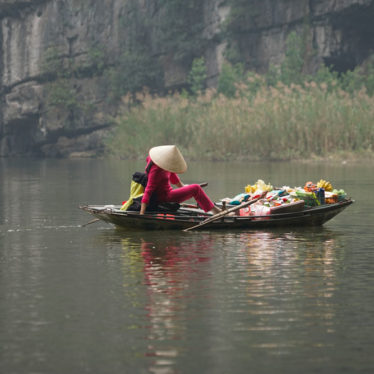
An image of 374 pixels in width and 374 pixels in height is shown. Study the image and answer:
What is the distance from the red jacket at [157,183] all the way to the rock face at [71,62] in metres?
44.8

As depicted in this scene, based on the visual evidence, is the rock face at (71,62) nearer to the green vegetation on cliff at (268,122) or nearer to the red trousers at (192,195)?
the green vegetation on cliff at (268,122)

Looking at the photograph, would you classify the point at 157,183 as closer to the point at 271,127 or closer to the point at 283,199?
the point at 283,199

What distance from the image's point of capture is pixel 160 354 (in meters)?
7.68

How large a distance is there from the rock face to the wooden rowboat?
145ft

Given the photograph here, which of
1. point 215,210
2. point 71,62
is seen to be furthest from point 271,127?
point 215,210

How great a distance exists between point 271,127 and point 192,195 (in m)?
28.3

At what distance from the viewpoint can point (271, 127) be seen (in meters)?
44.0

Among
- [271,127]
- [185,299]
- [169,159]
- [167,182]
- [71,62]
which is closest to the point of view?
[185,299]

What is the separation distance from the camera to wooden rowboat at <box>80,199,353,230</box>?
632 inches

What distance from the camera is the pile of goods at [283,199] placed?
650 inches

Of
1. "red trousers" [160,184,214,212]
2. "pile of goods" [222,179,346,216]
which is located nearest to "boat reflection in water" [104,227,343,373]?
"red trousers" [160,184,214,212]

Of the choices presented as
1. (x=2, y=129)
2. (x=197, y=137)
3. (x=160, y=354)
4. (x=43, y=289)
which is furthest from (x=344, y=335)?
Answer: (x=2, y=129)

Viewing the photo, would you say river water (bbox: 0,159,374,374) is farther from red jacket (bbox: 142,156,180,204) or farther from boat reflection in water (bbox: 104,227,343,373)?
red jacket (bbox: 142,156,180,204)

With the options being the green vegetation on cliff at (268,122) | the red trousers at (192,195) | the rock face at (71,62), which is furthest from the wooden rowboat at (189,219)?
the rock face at (71,62)
